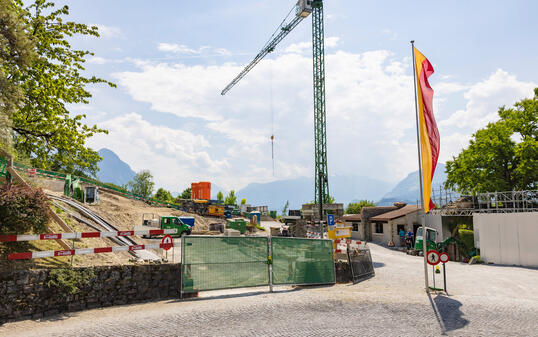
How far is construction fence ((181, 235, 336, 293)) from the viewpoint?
38.9 feet

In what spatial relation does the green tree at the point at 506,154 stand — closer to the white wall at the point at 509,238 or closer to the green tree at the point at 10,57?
the white wall at the point at 509,238

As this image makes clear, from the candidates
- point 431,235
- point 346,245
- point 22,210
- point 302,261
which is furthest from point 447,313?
point 431,235

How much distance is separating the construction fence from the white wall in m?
14.6

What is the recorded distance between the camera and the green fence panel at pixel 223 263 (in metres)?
11.8

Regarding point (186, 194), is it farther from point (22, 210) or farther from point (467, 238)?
point (22, 210)

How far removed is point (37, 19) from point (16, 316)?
11523 mm

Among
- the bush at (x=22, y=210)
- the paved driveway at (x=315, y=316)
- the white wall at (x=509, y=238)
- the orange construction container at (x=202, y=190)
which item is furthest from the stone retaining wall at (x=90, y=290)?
the orange construction container at (x=202, y=190)

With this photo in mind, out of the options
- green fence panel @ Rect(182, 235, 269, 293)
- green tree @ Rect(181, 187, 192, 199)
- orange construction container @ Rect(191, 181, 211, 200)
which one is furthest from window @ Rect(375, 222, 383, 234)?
green tree @ Rect(181, 187, 192, 199)

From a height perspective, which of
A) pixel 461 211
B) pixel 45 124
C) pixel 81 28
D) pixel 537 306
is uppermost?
pixel 81 28

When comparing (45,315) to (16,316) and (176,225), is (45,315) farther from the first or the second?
(176,225)

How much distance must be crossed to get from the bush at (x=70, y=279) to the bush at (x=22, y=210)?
2.06 meters

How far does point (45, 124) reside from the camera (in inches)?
537

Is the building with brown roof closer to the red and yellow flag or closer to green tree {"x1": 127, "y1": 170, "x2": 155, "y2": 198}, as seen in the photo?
the red and yellow flag

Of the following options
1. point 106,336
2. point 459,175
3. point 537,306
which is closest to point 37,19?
point 106,336
